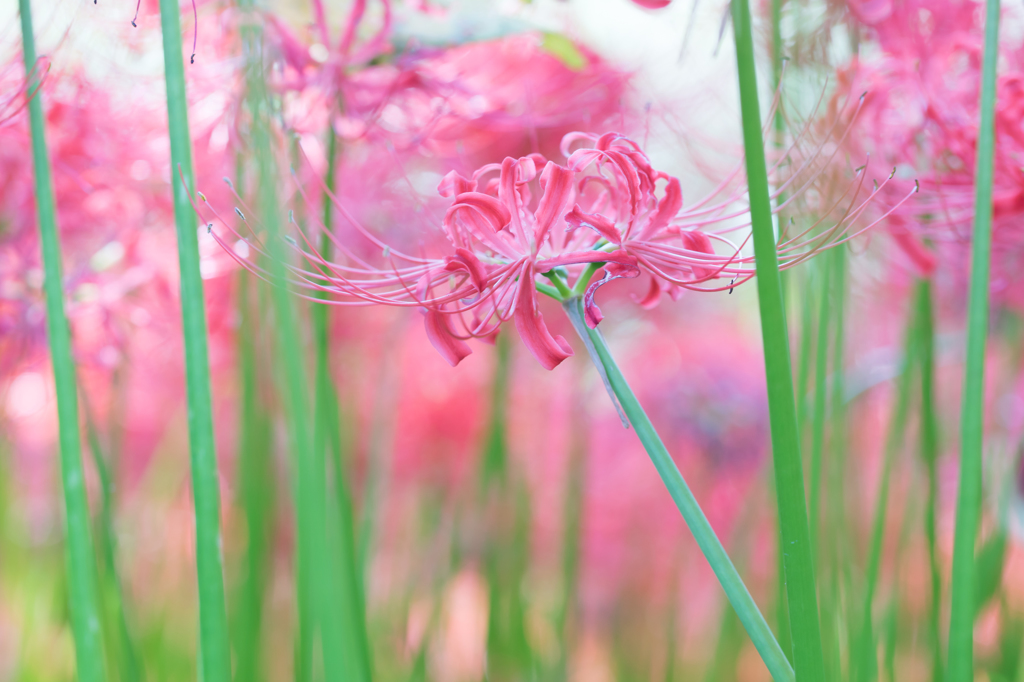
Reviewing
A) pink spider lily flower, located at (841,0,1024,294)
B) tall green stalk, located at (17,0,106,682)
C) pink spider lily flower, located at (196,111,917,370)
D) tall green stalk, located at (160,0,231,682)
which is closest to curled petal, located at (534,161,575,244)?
pink spider lily flower, located at (196,111,917,370)

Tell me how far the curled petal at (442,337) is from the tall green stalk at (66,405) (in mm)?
182

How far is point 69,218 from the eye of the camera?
2.49ft

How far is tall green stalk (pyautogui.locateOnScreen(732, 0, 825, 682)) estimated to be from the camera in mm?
246

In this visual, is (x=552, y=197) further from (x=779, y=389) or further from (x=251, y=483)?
(x=251, y=483)

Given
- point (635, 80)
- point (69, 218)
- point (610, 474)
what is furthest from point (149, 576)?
point (635, 80)

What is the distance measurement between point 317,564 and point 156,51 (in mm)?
617

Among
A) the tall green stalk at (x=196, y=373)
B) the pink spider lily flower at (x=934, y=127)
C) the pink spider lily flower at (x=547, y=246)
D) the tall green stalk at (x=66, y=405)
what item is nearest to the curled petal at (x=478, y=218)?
the pink spider lily flower at (x=547, y=246)

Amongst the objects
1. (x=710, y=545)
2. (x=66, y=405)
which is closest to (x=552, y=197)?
(x=710, y=545)

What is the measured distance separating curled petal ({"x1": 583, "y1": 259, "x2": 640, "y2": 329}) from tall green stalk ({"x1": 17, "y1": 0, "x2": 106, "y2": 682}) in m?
0.25

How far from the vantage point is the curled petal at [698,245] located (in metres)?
0.32

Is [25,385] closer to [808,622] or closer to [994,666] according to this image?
[808,622]

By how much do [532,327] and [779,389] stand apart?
98 mm

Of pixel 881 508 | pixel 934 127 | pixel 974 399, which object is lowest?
pixel 881 508

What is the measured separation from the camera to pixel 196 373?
0.95 feet
